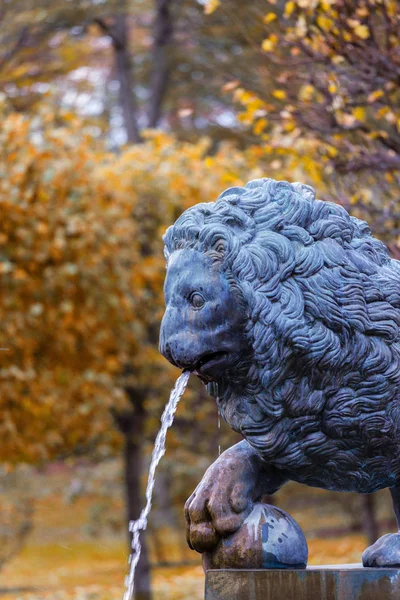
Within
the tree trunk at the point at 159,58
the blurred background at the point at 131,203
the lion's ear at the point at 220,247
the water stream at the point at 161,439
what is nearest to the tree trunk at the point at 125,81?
the blurred background at the point at 131,203

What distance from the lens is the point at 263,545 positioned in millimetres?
3000

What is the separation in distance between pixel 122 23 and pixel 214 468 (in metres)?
13.6

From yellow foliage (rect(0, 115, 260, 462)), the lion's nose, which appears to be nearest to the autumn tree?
yellow foliage (rect(0, 115, 260, 462))

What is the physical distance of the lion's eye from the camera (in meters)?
2.90

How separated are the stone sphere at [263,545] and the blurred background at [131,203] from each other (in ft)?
10.5

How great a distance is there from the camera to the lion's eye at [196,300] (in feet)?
9.52

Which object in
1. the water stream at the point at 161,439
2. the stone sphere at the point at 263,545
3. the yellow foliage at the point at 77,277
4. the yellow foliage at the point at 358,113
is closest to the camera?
the stone sphere at the point at 263,545

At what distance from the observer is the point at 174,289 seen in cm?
294

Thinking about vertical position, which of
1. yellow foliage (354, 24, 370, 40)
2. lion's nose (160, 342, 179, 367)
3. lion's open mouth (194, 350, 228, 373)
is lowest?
lion's open mouth (194, 350, 228, 373)

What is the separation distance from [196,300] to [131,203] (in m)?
7.21

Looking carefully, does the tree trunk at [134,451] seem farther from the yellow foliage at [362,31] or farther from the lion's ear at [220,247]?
the lion's ear at [220,247]

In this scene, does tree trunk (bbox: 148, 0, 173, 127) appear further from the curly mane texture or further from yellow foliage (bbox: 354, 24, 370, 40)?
the curly mane texture

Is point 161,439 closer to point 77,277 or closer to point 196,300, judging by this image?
point 196,300

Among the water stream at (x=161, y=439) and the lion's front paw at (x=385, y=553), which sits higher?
the water stream at (x=161, y=439)
